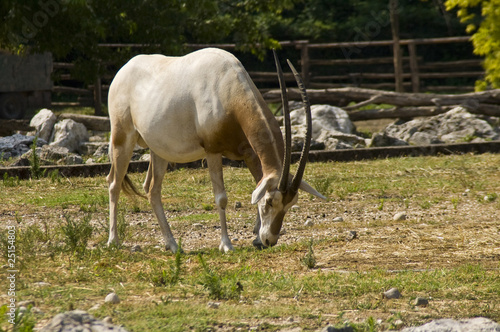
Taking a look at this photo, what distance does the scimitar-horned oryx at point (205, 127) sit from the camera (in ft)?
17.5

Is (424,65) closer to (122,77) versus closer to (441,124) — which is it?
(441,124)

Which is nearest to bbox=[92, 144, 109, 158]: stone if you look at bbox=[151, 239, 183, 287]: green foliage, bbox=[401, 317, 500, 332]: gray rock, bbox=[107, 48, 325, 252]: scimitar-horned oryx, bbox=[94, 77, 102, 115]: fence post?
bbox=[107, 48, 325, 252]: scimitar-horned oryx

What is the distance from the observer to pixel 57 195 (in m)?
8.24

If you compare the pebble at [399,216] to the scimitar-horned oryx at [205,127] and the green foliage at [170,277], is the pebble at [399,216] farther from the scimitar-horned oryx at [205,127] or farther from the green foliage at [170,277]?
the green foliage at [170,277]

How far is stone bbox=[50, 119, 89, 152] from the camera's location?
12102 mm

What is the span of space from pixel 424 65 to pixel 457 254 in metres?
20.5

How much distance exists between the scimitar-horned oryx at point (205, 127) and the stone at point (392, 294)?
50.3 inches

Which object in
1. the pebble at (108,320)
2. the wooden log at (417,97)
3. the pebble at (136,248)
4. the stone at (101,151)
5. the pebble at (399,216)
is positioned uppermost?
the pebble at (108,320)

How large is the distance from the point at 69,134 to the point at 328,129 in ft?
15.0

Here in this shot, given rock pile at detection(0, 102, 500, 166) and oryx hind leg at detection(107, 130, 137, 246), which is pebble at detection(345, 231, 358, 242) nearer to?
oryx hind leg at detection(107, 130, 137, 246)

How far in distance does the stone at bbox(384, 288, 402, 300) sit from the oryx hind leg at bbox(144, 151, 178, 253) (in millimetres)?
2156

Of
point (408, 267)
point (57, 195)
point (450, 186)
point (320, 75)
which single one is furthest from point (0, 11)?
point (320, 75)

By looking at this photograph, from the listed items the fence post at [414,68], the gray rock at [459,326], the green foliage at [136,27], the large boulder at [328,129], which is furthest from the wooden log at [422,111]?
the gray rock at [459,326]

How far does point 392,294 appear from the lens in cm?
412
